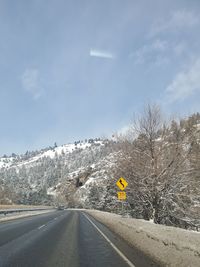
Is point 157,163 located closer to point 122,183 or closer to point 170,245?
point 122,183

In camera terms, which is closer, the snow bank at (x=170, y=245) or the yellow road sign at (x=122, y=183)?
the snow bank at (x=170, y=245)

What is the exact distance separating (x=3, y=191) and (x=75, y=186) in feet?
271

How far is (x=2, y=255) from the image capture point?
937cm

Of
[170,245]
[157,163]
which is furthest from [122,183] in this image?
[170,245]

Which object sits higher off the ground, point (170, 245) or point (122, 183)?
point (122, 183)

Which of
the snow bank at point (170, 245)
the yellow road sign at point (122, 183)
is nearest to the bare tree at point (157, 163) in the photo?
the yellow road sign at point (122, 183)

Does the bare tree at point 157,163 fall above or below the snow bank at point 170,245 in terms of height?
above

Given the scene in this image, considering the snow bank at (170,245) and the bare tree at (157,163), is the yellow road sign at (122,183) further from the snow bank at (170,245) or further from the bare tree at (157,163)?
the snow bank at (170,245)

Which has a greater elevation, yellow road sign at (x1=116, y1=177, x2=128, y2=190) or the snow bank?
yellow road sign at (x1=116, y1=177, x2=128, y2=190)

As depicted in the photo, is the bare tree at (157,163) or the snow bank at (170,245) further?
the bare tree at (157,163)

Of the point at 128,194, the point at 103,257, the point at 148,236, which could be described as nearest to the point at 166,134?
the point at 128,194

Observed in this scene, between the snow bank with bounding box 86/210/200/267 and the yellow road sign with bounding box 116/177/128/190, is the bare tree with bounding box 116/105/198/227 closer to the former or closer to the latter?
the yellow road sign with bounding box 116/177/128/190

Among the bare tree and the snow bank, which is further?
the bare tree

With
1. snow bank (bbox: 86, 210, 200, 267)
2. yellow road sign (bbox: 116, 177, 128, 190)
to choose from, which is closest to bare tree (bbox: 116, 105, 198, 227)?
yellow road sign (bbox: 116, 177, 128, 190)
